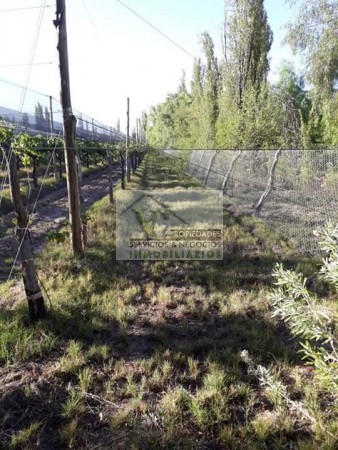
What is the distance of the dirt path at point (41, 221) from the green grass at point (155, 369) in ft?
5.41

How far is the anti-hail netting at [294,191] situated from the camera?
587cm

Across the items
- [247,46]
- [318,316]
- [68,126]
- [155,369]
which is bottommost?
[155,369]

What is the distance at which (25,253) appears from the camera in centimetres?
356

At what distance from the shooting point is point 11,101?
21344mm

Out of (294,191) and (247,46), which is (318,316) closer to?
(294,191)

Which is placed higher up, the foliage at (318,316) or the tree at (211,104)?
the tree at (211,104)

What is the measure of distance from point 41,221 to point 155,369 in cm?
686

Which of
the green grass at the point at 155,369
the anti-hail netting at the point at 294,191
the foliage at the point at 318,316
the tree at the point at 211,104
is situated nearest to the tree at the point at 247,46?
the tree at the point at 211,104

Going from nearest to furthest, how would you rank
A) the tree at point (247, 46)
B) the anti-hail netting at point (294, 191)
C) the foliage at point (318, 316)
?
1. the foliage at point (318, 316)
2. the anti-hail netting at point (294, 191)
3. the tree at point (247, 46)

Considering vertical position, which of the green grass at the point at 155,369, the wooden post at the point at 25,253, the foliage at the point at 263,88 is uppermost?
the foliage at the point at 263,88

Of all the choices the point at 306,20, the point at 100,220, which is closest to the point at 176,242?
the point at 100,220

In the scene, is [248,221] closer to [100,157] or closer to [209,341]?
[209,341]

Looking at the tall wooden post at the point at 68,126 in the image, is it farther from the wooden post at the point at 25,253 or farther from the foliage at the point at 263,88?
the foliage at the point at 263,88

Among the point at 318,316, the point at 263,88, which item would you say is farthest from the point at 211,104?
the point at 318,316
